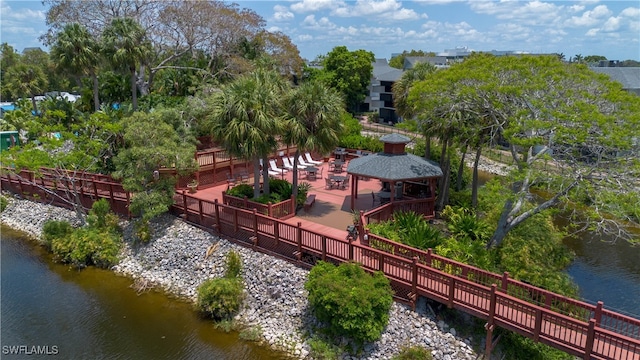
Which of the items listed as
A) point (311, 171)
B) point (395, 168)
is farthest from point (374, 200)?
point (311, 171)

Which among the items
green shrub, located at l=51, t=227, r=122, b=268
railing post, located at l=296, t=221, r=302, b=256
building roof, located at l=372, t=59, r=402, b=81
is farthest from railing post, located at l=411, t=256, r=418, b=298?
building roof, located at l=372, t=59, r=402, b=81

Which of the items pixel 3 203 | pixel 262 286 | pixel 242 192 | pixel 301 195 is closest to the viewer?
pixel 262 286

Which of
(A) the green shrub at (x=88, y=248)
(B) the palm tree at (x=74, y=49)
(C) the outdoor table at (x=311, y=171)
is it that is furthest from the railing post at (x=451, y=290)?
(B) the palm tree at (x=74, y=49)

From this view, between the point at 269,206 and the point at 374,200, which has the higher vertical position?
the point at 269,206

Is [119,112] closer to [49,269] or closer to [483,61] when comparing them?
[49,269]

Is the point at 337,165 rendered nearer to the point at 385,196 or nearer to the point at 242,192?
the point at 385,196

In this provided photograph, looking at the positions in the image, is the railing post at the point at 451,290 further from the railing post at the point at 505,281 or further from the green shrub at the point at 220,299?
the green shrub at the point at 220,299

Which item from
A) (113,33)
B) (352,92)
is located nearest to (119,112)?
(113,33)
